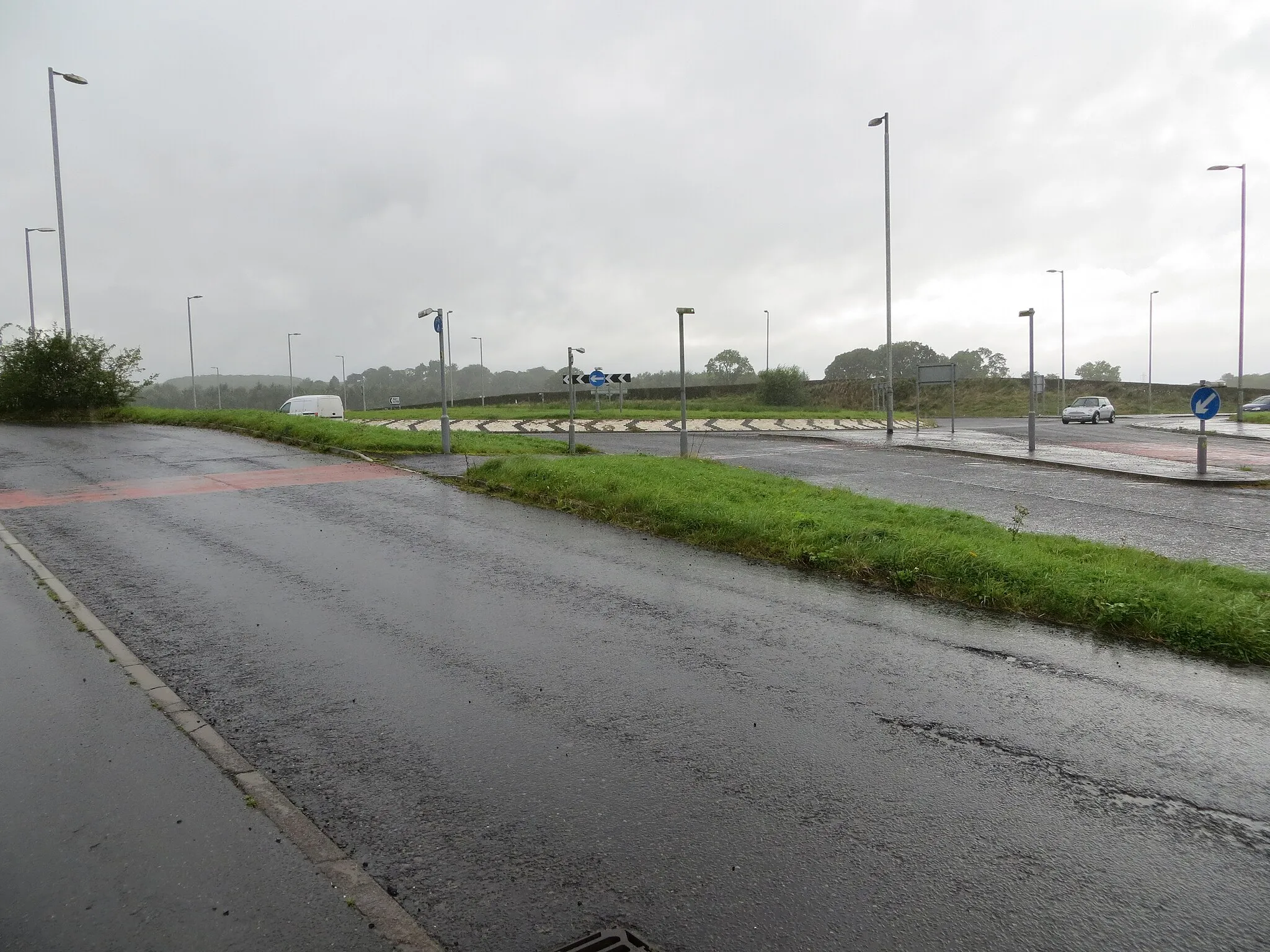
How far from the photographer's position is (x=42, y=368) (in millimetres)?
29984

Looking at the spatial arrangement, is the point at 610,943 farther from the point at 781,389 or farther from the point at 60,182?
the point at 781,389

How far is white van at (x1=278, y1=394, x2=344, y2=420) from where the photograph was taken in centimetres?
3572

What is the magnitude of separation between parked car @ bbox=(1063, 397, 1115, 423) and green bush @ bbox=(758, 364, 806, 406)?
53.3 ft

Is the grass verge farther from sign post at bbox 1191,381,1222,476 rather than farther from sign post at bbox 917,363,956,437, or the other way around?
sign post at bbox 1191,381,1222,476

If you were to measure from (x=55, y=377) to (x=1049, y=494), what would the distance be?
3117 centimetres

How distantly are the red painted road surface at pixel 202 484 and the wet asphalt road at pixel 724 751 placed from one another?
5630 mm

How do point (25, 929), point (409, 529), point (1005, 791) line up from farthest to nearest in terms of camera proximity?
Answer: point (409, 529), point (1005, 791), point (25, 929)

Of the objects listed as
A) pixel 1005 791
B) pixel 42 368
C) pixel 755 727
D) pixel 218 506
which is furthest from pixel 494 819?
pixel 42 368

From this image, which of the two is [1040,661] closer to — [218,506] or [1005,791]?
[1005,791]

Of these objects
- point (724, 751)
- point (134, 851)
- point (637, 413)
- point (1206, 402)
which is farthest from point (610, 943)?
point (637, 413)

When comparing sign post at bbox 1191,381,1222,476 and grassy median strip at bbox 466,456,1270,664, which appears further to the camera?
sign post at bbox 1191,381,1222,476

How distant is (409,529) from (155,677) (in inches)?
223

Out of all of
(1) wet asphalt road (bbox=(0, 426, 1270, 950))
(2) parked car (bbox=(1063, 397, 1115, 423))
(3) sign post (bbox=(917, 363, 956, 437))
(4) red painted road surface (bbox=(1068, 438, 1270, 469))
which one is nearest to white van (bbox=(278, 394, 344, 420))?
(3) sign post (bbox=(917, 363, 956, 437))

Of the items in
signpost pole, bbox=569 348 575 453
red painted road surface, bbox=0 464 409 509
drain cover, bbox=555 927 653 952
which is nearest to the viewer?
drain cover, bbox=555 927 653 952
